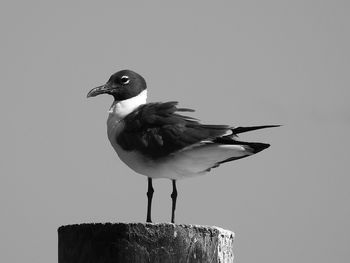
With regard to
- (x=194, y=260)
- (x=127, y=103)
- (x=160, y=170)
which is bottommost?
(x=194, y=260)

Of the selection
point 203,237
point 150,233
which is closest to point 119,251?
point 150,233

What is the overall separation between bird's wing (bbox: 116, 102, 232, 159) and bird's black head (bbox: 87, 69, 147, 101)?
1.28 meters

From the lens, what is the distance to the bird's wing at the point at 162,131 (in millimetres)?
9500

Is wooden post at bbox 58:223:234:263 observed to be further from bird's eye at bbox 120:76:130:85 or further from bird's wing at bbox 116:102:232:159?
bird's eye at bbox 120:76:130:85

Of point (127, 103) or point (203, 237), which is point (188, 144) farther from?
point (203, 237)

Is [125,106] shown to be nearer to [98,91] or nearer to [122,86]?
[122,86]

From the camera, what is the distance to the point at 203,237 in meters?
6.07

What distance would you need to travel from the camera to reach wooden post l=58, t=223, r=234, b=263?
588 centimetres

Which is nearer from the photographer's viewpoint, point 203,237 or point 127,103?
point 203,237

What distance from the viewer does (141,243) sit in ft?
19.4

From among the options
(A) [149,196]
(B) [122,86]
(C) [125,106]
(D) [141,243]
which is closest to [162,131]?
(A) [149,196]

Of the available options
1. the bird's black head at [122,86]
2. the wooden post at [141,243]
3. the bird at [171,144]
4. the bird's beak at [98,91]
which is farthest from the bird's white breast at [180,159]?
the wooden post at [141,243]

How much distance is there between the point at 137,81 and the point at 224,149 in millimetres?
2583

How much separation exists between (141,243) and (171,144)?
3.77m
